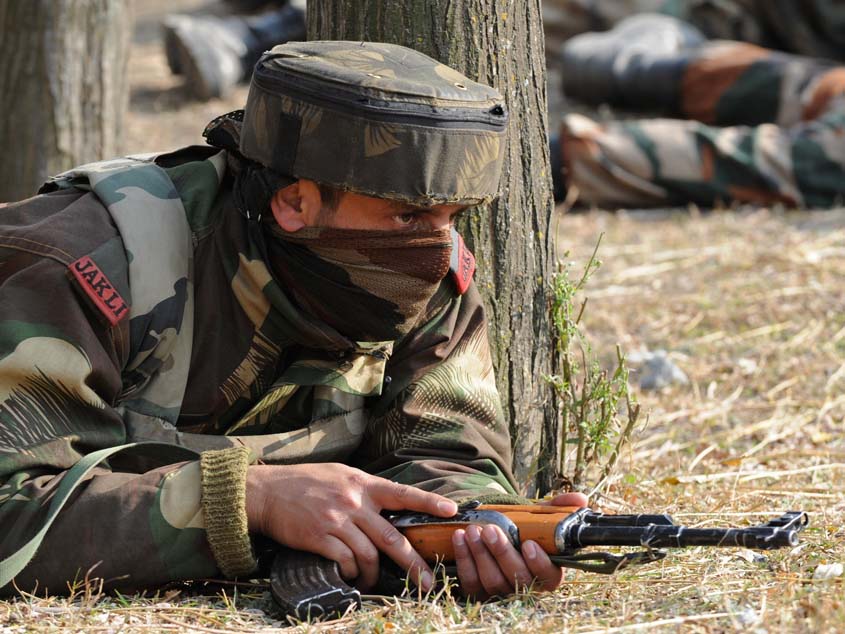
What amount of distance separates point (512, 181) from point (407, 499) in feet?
3.90

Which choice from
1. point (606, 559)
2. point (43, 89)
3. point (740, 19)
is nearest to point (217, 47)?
point (740, 19)

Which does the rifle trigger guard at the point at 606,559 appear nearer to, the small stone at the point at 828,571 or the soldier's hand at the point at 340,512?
the soldier's hand at the point at 340,512

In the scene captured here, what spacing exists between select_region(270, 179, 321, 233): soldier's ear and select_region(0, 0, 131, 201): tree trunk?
10.6 feet

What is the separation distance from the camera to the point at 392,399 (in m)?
3.22

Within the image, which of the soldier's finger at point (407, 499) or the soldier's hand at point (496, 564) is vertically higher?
the soldier's finger at point (407, 499)

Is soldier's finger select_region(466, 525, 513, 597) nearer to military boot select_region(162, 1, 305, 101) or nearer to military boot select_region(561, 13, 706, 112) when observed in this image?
military boot select_region(561, 13, 706, 112)

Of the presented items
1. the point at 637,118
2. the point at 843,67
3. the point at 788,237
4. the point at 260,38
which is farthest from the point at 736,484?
the point at 260,38

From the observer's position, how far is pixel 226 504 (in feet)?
8.97

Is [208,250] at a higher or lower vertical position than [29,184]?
higher

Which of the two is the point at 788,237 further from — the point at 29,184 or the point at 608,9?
the point at 608,9

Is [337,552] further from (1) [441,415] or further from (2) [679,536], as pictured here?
(2) [679,536]

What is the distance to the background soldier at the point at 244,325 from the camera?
107 inches

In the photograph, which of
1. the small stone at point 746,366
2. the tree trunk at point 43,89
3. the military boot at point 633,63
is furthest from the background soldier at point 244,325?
the military boot at point 633,63

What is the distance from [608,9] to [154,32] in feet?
18.5
